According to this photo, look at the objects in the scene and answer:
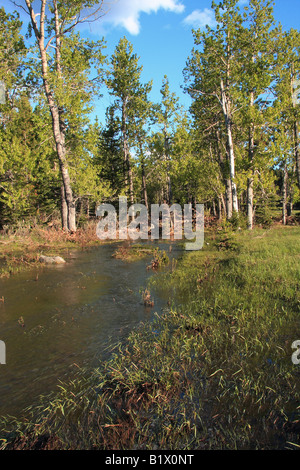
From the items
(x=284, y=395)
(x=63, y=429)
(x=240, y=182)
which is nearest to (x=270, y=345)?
(x=284, y=395)

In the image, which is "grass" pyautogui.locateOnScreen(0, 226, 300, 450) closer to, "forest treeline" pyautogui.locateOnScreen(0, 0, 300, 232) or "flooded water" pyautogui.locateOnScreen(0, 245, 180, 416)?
"flooded water" pyautogui.locateOnScreen(0, 245, 180, 416)

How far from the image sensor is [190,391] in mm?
3957

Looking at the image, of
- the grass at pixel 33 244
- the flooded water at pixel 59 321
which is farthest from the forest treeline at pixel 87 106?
the flooded water at pixel 59 321

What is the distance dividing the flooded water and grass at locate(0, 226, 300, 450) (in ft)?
1.21

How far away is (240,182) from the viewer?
66.6ft

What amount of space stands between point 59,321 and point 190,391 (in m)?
3.77

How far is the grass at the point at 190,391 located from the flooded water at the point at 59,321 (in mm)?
368

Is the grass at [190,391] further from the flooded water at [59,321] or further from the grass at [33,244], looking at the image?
the grass at [33,244]

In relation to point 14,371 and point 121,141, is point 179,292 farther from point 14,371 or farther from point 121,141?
point 121,141

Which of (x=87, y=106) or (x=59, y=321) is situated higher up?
(x=87, y=106)

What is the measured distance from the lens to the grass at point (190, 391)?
323 cm

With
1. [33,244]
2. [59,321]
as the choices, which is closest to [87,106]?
[33,244]

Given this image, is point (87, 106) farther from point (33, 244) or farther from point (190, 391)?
point (190, 391)

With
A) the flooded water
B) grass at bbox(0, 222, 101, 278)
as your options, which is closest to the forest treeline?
grass at bbox(0, 222, 101, 278)
